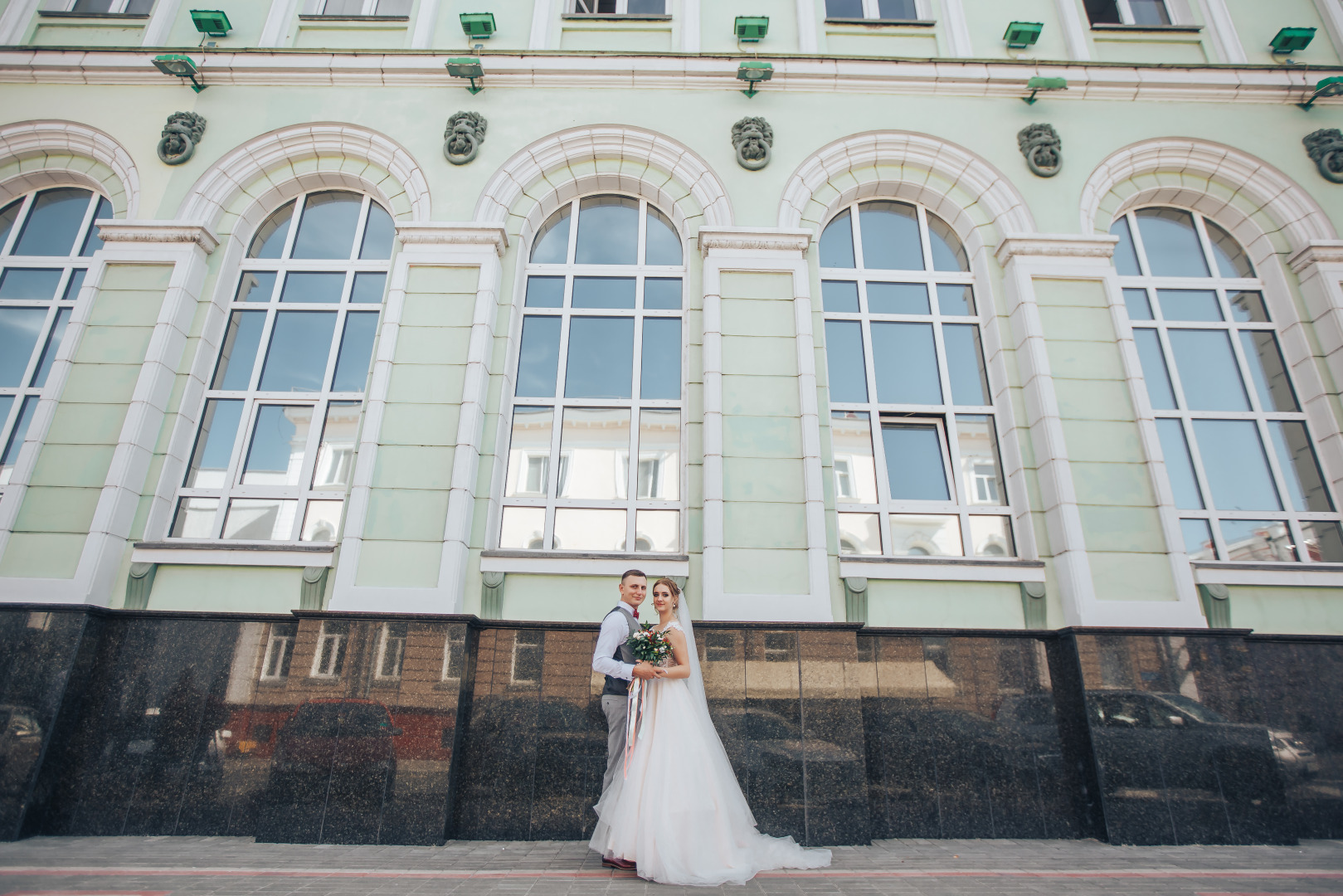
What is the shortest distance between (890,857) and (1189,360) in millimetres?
6905

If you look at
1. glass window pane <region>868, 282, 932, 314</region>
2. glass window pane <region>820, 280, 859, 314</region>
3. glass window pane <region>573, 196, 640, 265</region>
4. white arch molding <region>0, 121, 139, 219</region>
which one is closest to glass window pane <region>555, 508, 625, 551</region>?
glass window pane <region>573, 196, 640, 265</region>

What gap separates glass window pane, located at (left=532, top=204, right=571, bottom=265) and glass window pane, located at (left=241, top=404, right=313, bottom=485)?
3.38 m

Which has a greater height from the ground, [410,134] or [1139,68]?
[1139,68]

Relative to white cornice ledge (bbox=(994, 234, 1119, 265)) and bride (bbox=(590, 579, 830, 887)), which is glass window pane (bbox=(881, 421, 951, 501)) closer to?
white cornice ledge (bbox=(994, 234, 1119, 265))

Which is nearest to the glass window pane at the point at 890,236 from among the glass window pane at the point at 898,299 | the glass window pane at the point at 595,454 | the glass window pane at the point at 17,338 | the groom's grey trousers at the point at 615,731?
the glass window pane at the point at 898,299

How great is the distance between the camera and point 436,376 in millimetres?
7156

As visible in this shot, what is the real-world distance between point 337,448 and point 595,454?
9.92 feet

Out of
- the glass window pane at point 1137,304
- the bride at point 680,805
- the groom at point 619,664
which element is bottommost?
the bride at point 680,805

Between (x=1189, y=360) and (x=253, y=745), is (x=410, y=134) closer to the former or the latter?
(x=253, y=745)

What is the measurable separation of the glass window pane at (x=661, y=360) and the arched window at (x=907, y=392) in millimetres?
1870

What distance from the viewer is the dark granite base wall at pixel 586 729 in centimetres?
575

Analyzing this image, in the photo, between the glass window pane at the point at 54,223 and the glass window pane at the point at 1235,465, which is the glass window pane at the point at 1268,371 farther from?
the glass window pane at the point at 54,223

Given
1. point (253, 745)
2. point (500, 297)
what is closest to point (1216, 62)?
point (500, 297)

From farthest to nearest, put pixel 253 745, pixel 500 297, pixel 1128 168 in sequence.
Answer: pixel 1128 168
pixel 500 297
pixel 253 745
